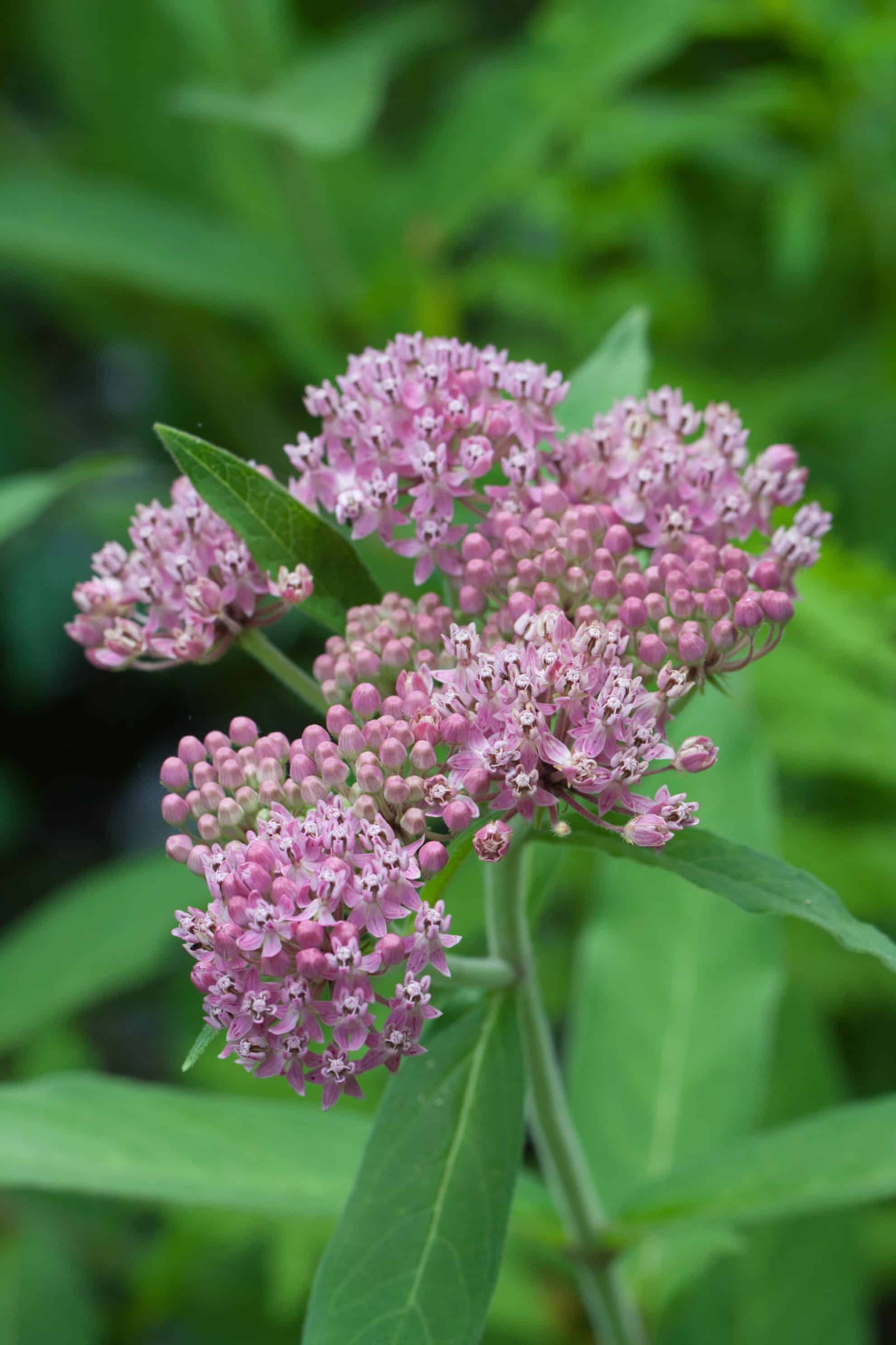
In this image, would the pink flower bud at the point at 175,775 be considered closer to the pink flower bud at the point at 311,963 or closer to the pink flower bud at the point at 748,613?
the pink flower bud at the point at 311,963

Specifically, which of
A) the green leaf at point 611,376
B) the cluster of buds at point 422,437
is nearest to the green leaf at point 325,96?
the green leaf at point 611,376

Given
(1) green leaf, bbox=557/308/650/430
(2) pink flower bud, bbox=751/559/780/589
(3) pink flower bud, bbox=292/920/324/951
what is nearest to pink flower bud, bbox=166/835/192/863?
(3) pink flower bud, bbox=292/920/324/951

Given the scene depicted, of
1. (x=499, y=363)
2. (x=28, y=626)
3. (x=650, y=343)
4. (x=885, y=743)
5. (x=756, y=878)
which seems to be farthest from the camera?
(x=28, y=626)

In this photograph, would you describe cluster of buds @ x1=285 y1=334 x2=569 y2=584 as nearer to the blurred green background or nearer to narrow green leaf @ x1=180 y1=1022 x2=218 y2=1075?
narrow green leaf @ x1=180 y1=1022 x2=218 y2=1075

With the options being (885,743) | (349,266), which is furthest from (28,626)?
(885,743)

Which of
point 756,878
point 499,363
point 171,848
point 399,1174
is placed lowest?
point 399,1174

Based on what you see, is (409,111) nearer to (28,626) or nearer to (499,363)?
(28,626)

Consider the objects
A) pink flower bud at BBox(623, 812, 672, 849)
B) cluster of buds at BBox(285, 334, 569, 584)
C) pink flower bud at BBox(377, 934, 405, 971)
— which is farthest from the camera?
cluster of buds at BBox(285, 334, 569, 584)
